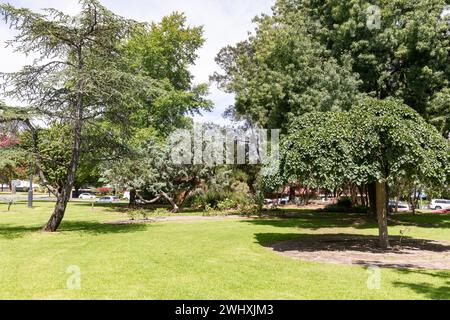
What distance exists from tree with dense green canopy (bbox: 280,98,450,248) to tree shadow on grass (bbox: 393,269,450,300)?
3.25 meters

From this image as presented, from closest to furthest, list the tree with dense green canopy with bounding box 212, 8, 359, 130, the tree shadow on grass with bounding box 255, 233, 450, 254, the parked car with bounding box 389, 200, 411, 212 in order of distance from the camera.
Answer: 1. the tree shadow on grass with bounding box 255, 233, 450, 254
2. the tree with dense green canopy with bounding box 212, 8, 359, 130
3. the parked car with bounding box 389, 200, 411, 212

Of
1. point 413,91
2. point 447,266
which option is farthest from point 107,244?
point 413,91

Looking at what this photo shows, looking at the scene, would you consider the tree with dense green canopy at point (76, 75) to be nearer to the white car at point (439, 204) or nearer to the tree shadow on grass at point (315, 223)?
the tree shadow on grass at point (315, 223)

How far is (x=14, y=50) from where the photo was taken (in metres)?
16.8

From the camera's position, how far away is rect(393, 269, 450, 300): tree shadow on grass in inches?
303

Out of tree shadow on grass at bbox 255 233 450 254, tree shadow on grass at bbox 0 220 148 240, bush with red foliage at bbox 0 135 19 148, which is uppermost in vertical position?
Result: bush with red foliage at bbox 0 135 19 148

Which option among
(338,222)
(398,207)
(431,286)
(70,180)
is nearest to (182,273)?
(431,286)

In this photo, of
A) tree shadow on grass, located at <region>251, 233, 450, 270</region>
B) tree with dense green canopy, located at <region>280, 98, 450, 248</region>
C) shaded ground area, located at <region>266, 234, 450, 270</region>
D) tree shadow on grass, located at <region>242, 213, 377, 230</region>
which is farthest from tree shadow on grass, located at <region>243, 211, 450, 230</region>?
tree with dense green canopy, located at <region>280, 98, 450, 248</region>

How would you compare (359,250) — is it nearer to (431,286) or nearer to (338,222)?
(431,286)

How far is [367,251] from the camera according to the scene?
42.9ft

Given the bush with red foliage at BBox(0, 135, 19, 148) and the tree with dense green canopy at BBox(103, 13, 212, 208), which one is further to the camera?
the tree with dense green canopy at BBox(103, 13, 212, 208)

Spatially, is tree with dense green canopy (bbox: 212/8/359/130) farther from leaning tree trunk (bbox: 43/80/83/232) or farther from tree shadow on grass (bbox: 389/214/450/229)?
leaning tree trunk (bbox: 43/80/83/232)

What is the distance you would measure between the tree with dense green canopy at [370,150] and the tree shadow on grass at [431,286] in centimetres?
325

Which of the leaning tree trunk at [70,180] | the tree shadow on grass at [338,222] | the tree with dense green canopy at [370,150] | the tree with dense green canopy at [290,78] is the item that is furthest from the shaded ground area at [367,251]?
the leaning tree trunk at [70,180]
